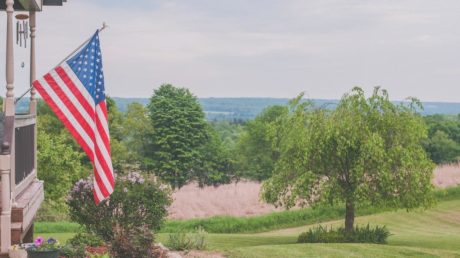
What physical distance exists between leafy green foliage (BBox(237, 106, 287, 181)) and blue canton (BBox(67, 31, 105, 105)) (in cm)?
6075

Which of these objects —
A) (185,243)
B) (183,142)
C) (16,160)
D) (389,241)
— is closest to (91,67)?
(16,160)

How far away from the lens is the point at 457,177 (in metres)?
43.0

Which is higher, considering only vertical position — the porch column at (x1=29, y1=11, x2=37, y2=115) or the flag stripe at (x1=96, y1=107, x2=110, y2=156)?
the porch column at (x1=29, y1=11, x2=37, y2=115)

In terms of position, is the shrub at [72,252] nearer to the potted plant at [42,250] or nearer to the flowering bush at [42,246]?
the flowering bush at [42,246]

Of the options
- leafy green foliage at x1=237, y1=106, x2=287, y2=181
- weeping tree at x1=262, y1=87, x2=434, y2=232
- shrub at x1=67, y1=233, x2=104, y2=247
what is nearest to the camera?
shrub at x1=67, y1=233, x2=104, y2=247

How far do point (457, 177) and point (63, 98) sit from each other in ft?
121

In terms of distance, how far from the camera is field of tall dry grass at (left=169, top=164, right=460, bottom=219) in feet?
122

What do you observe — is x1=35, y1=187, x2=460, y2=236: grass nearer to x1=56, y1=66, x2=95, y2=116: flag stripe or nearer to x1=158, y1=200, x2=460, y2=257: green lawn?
x1=158, y1=200, x2=460, y2=257: green lawn

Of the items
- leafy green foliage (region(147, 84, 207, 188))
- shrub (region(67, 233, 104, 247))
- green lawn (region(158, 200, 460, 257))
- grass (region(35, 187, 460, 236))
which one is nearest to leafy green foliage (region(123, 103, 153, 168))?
leafy green foliage (region(147, 84, 207, 188))

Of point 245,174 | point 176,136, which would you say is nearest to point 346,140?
point 176,136

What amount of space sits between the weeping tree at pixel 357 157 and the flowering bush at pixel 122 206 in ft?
27.2

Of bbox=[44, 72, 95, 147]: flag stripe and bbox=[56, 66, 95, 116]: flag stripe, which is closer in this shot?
bbox=[44, 72, 95, 147]: flag stripe

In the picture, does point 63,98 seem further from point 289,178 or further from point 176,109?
point 176,109

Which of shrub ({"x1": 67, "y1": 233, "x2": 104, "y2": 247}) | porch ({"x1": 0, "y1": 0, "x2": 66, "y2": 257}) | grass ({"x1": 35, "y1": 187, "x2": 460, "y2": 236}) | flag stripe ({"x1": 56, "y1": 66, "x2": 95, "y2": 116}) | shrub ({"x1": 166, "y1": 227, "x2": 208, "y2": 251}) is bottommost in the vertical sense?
grass ({"x1": 35, "y1": 187, "x2": 460, "y2": 236})
